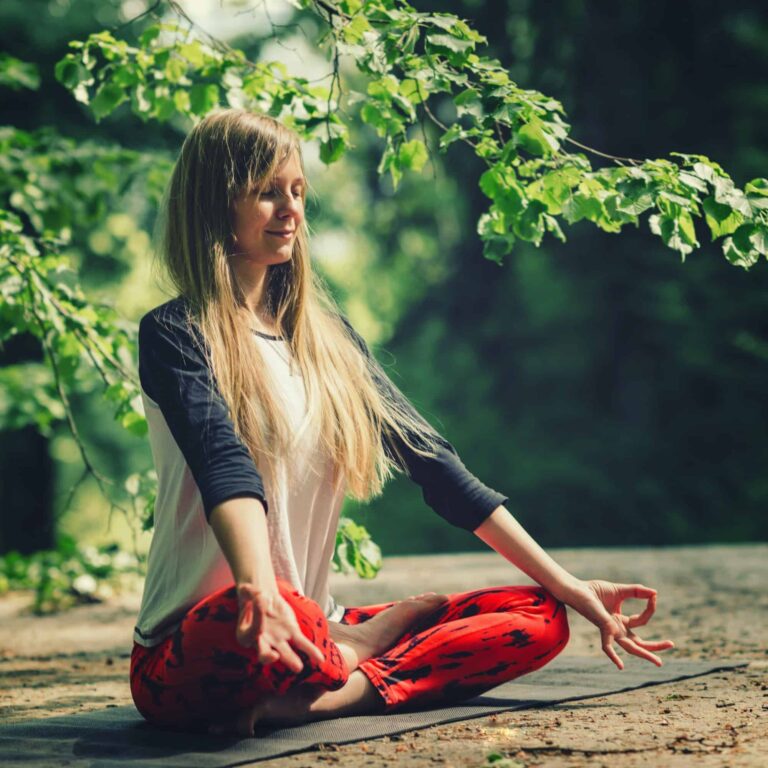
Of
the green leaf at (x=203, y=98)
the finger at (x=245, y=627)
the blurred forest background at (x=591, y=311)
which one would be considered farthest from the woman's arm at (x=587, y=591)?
the blurred forest background at (x=591, y=311)

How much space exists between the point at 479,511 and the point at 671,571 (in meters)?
4.91

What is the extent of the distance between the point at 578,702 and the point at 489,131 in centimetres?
171

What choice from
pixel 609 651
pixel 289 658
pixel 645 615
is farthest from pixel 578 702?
pixel 289 658

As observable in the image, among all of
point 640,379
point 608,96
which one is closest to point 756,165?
point 608,96

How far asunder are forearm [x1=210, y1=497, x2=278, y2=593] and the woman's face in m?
0.78

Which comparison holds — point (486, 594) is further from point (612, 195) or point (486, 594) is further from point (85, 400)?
point (85, 400)

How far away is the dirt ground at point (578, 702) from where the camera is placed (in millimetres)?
2564

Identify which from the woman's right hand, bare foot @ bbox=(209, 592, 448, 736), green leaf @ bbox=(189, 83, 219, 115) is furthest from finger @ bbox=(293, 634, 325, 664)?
green leaf @ bbox=(189, 83, 219, 115)

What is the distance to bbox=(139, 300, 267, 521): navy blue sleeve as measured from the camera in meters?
2.53

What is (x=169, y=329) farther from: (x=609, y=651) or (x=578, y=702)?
(x=578, y=702)

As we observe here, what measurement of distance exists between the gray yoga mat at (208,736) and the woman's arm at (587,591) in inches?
14.6

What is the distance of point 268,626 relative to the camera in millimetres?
2336

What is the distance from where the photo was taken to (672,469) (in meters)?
14.6

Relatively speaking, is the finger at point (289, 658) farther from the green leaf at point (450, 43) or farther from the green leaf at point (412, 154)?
the green leaf at point (412, 154)
